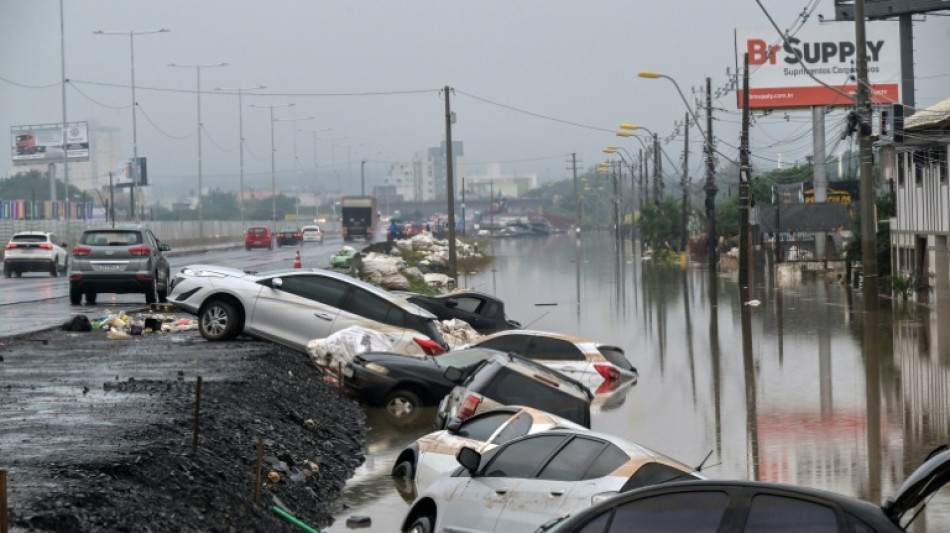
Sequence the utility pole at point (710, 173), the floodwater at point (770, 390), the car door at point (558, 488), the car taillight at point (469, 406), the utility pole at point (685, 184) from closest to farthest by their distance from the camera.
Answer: the car door at point (558, 488), the floodwater at point (770, 390), the car taillight at point (469, 406), the utility pole at point (710, 173), the utility pole at point (685, 184)

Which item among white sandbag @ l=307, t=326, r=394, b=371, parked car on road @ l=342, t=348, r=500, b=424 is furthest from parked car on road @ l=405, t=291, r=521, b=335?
parked car on road @ l=342, t=348, r=500, b=424

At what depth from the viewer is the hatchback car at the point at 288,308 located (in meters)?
24.2

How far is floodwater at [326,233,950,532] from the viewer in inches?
623

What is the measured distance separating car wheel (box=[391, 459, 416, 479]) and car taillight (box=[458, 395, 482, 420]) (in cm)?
185

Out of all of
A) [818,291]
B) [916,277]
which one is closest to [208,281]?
Answer: [916,277]

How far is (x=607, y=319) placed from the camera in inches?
1607

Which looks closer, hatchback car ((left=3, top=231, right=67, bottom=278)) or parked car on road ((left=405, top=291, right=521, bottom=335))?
parked car on road ((left=405, top=291, right=521, bottom=335))

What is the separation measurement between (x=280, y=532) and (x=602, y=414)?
10.1 meters

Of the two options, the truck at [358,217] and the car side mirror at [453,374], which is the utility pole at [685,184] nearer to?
the truck at [358,217]

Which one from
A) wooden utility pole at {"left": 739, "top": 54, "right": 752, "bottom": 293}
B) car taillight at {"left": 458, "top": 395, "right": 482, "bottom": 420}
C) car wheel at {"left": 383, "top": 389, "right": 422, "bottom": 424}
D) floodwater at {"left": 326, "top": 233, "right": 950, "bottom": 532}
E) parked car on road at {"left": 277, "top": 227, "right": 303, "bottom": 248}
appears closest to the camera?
floodwater at {"left": 326, "top": 233, "right": 950, "bottom": 532}

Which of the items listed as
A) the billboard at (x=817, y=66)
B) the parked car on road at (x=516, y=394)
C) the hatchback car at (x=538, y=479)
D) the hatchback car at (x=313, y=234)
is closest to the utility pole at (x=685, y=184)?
the billboard at (x=817, y=66)

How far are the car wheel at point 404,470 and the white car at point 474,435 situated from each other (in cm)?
15

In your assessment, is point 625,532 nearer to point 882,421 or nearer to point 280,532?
point 280,532

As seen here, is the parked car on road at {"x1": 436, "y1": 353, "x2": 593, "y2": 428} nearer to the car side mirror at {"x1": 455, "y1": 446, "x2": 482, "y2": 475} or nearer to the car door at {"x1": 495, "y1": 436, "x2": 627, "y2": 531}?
the car side mirror at {"x1": 455, "y1": 446, "x2": 482, "y2": 475}
